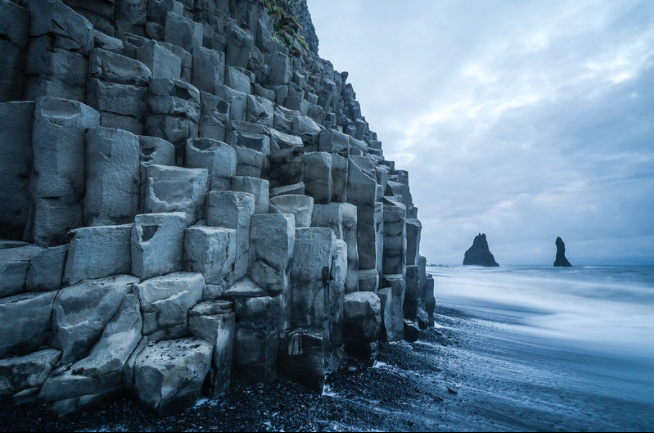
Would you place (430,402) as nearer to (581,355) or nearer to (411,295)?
(411,295)

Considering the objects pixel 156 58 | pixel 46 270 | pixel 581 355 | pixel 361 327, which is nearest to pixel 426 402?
pixel 361 327

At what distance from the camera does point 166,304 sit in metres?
5.16

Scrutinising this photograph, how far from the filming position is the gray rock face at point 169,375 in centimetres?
446

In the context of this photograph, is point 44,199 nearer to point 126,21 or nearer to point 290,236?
point 290,236

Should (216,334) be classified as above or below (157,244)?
below

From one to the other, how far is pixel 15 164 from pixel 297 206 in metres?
6.32

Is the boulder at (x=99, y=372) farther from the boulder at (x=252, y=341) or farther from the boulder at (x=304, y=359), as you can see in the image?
the boulder at (x=304, y=359)

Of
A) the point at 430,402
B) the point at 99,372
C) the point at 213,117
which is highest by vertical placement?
the point at 213,117

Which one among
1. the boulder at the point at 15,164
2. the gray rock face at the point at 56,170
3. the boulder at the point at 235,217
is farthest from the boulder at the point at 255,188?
the boulder at the point at 15,164

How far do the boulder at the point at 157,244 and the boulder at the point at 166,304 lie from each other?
269 millimetres

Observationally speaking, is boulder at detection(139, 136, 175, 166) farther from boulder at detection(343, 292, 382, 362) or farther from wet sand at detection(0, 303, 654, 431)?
boulder at detection(343, 292, 382, 362)

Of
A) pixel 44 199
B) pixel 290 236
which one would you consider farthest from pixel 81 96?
pixel 290 236

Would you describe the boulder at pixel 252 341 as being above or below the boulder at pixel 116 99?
below

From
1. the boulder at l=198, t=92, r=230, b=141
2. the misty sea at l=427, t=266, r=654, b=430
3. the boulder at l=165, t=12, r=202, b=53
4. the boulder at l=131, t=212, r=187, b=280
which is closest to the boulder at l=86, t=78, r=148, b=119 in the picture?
the boulder at l=198, t=92, r=230, b=141
